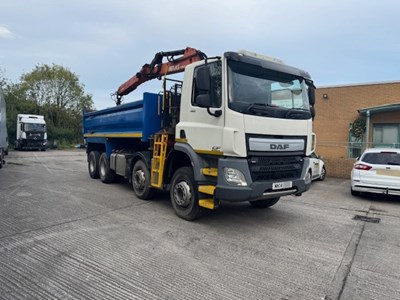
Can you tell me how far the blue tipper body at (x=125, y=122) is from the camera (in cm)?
683

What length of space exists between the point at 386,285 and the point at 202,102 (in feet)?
11.5

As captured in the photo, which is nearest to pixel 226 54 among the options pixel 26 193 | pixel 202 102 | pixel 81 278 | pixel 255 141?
pixel 202 102

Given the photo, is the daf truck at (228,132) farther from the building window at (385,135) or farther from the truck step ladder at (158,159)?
the building window at (385,135)

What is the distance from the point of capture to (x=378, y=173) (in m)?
8.06

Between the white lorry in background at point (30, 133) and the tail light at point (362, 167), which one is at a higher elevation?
the white lorry in background at point (30, 133)

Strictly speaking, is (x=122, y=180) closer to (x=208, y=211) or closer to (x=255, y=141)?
(x=208, y=211)

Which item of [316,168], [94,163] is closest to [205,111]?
[94,163]

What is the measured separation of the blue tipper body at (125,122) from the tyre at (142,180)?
0.74m

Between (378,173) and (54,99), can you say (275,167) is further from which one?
(54,99)

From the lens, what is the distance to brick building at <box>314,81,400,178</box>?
14.8m

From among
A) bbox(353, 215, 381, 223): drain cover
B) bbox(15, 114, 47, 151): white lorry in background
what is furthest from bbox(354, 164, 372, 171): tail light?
bbox(15, 114, 47, 151): white lorry in background

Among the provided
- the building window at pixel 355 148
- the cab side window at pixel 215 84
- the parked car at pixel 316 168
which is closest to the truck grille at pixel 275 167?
the cab side window at pixel 215 84

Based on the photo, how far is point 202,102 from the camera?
4.97 meters

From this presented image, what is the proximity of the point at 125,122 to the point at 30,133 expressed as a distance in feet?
84.8
